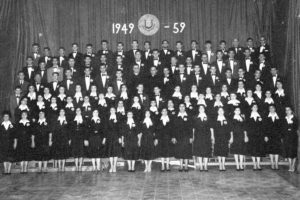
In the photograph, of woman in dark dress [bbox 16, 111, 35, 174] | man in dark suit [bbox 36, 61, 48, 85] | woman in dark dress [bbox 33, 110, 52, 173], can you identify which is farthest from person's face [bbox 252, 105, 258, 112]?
man in dark suit [bbox 36, 61, 48, 85]

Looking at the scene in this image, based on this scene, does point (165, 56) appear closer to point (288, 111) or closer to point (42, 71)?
point (42, 71)

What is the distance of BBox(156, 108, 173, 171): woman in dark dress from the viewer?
827 cm

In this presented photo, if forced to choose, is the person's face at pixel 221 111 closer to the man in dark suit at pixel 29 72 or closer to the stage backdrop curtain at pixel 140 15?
the stage backdrop curtain at pixel 140 15

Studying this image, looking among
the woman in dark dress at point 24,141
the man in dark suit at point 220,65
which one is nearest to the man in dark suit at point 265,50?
the man in dark suit at point 220,65

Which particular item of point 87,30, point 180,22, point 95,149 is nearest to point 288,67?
point 180,22

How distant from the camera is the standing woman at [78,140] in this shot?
8.41m

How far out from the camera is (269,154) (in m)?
8.31

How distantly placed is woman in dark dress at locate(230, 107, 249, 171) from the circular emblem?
413 cm

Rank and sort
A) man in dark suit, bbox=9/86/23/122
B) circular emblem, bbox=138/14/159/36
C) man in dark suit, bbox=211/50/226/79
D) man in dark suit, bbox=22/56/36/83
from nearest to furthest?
man in dark suit, bbox=9/86/23/122 → man in dark suit, bbox=211/50/226/79 → man in dark suit, bbox=22/56/36/83 → circular emblem, bbox=138/14/159/36

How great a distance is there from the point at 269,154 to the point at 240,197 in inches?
110

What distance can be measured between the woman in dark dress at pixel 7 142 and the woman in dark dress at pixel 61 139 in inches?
33.5

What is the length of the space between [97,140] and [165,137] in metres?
1.44

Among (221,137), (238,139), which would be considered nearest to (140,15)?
(221,137)

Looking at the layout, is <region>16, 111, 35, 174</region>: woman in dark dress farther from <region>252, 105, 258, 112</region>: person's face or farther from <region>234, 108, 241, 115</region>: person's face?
<region>252, 105, 258, 112</region>: person's face
